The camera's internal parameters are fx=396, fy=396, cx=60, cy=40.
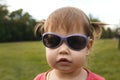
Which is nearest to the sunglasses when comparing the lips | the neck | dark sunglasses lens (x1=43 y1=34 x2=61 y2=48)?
dark sunglasses lens (x1=43 y1=34 x2=61 y2=48)

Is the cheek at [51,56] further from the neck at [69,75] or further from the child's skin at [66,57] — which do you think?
the neck at [69,75]

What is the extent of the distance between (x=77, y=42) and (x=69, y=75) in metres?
0.28

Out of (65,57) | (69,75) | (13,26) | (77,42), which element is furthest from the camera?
(13,26)

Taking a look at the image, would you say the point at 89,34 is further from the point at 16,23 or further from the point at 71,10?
the point at 16,23

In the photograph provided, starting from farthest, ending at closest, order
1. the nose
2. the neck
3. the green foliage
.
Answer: the green foliage < the neck < the nose

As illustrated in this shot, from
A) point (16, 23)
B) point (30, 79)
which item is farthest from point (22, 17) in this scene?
point (30, 79)

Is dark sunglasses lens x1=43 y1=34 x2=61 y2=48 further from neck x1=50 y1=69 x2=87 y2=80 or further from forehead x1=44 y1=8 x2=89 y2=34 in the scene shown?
neck x1=50 y1=69 x2=87 y2=80

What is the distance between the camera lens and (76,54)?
2.91 m

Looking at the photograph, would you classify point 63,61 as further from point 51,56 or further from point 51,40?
point 51,40

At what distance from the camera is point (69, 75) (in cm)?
307

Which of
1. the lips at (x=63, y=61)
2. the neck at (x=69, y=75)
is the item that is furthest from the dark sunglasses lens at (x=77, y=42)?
the neck at (x=69, y=75)

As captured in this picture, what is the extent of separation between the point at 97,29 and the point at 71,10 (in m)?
0.36

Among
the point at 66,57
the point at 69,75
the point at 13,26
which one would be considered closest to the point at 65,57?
the point at 66,57

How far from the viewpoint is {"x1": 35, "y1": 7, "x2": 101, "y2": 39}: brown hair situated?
291 cm
